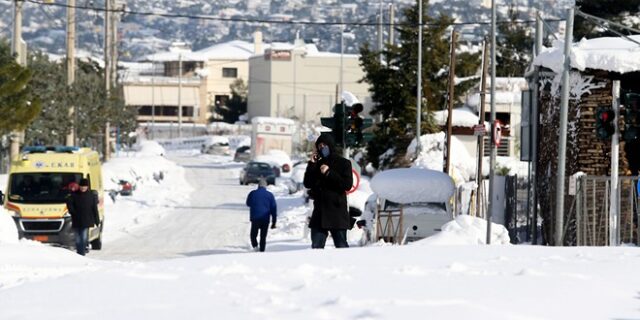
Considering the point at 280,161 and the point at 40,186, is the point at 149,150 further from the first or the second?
the point at 40,186

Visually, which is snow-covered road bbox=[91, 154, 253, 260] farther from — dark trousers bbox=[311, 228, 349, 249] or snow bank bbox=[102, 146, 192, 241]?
dark trousers bbox=[311, 228, 349, 249]

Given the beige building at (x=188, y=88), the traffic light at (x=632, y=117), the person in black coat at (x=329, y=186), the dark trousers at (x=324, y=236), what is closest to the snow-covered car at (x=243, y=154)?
the beige building at (x=188, y=88)

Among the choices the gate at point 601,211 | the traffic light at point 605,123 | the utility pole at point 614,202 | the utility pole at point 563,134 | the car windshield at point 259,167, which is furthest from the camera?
the car windshield at point 259,167

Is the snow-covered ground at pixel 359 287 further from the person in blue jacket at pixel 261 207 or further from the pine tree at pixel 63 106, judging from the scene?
the pine tree at pixel 63 106

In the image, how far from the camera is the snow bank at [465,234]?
2250 centimetres

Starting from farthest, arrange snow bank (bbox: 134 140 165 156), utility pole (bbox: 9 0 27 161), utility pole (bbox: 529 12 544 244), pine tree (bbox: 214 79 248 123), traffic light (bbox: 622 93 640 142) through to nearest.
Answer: pine tree (bbox: 214 79 248 123), snow bank (bbox: 134 140 165 156), utility pole (bbox: 9 0 27 161), utility pole (bbox: 529 12 544 244), traffic light (bbox: 622 93 640 142)

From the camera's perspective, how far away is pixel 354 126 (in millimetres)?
26969

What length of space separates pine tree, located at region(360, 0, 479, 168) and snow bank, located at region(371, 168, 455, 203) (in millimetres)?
31505

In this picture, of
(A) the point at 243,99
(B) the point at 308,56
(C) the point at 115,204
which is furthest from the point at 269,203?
(A) the point at 243,99

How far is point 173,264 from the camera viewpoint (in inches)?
543

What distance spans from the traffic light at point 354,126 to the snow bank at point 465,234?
2407mm

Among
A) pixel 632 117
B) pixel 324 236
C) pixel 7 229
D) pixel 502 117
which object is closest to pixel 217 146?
pixel 502 117

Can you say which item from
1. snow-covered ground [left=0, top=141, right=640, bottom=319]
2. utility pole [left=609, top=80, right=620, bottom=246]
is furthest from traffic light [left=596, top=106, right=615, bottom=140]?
snow-covered ground [left=0, top=141, right=640, bottom=319]

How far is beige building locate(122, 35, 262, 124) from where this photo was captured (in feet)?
581
